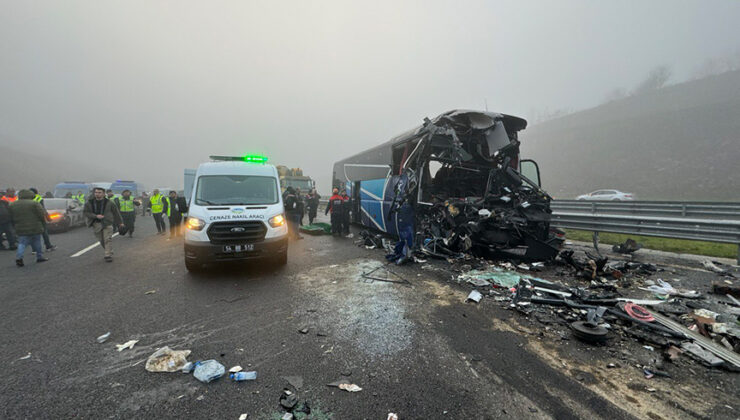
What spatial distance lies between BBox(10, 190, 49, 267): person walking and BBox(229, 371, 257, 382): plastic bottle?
313 inches

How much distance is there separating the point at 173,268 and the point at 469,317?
622 cm

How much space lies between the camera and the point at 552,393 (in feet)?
7.72

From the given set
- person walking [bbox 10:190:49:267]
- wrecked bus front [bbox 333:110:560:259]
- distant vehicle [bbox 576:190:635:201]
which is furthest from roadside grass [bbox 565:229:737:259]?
person walking [bbox 10:190:49:267]

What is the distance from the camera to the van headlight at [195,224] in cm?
535

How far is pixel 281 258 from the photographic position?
6.28m

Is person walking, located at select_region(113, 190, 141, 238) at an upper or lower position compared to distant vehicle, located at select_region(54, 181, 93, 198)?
lower

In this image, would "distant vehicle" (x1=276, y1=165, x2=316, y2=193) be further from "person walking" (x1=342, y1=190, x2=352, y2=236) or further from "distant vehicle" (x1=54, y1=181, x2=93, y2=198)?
"distant vehicle" (x1=54, y1=181, x2=93, y2=198)

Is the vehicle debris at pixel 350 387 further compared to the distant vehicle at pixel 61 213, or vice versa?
the distant vehicle at pixel 61 213

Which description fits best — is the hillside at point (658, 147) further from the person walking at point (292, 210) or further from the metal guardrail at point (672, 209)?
the person walking at point (292, 210)

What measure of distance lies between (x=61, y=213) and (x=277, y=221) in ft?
40.6

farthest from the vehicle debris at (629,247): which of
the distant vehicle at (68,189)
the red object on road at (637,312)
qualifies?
the distant vehicle at (68,189)

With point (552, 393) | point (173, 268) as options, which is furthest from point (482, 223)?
point (173, 268)

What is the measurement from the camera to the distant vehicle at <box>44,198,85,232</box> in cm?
1152

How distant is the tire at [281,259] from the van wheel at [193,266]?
146cm
